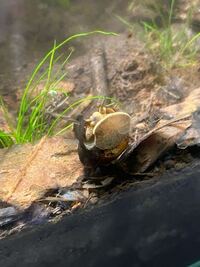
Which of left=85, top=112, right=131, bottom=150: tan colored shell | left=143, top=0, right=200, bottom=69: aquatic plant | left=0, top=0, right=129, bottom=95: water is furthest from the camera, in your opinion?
left=0, top=0, right=129, bottom=95: water

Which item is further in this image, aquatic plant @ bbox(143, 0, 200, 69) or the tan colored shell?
aquatic plant @ bbox(143, 0, 200, 69)

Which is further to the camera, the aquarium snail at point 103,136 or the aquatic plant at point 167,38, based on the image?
the aquatic plant at point 167,38

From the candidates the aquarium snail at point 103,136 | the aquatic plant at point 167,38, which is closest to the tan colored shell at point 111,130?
the aquarium snail at point 103,136

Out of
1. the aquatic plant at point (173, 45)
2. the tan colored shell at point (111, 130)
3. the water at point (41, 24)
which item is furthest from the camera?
the water at point (41, 24)

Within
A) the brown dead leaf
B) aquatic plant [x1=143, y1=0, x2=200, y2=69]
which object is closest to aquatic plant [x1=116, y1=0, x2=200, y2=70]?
aquatic plant [x1=143, y1=0, x2=200, y2=69]

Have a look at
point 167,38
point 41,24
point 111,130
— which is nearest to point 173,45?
point 167,38

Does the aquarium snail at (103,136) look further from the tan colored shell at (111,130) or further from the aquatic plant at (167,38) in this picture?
the aquatic plant at (167,38)

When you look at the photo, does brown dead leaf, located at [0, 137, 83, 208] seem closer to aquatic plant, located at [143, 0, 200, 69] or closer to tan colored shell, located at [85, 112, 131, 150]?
tan colored shell, located at [85, 112, 131, 150]
